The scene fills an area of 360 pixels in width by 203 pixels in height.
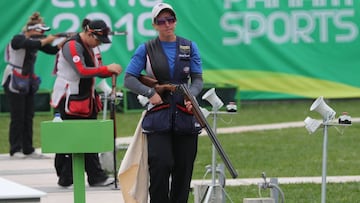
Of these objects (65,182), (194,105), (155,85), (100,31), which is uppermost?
(100,31)

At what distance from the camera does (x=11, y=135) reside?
50.6 feet

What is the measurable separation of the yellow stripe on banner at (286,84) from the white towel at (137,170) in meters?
13.2

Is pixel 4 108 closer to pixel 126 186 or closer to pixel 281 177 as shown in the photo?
pixel 281 177

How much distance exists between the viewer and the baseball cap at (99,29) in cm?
1184

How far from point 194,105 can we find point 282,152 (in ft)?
23.9

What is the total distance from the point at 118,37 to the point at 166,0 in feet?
3.71

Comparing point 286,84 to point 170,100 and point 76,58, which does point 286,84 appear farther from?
point 170,100

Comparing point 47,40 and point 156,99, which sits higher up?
point 47,40

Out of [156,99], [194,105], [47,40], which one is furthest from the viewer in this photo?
[47,40]

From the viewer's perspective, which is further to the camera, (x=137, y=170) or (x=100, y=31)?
(x=100, y=31)

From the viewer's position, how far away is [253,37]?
2247 cm

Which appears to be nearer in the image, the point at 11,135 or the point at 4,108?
the point at 11,135

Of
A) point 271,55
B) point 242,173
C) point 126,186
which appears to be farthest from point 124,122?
point 126,186

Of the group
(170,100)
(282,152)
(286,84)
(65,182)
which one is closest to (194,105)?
(170,100)
